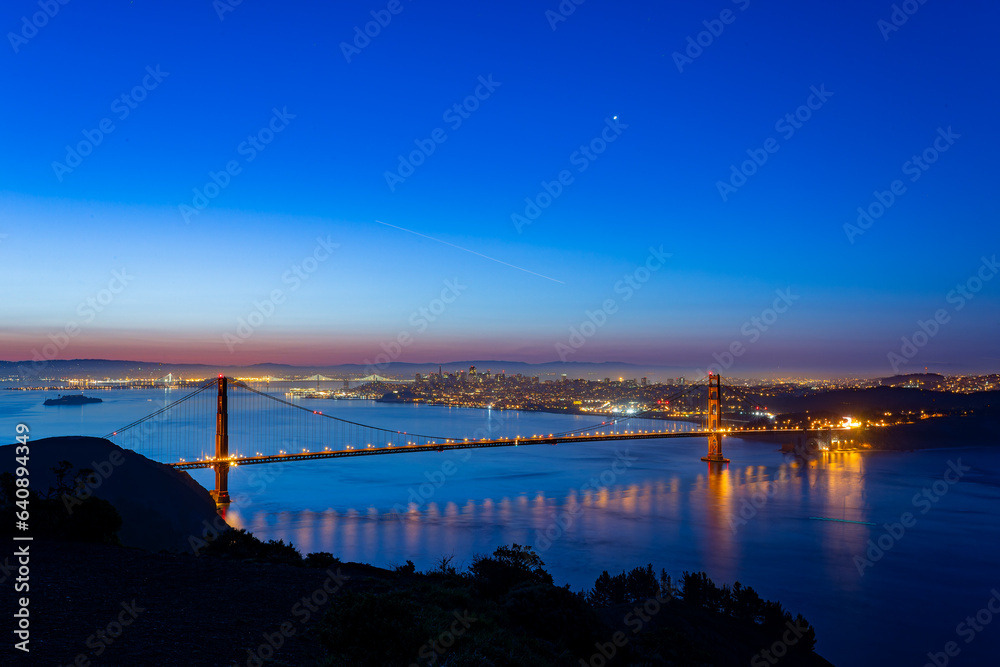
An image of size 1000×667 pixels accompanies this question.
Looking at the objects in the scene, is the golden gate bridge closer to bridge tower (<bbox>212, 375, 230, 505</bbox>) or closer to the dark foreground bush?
bridge tower (<bbox>212, 375, 230, 505</bbox>)

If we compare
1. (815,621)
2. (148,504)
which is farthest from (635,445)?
(148,504)

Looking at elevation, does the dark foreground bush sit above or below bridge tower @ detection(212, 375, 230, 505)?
above

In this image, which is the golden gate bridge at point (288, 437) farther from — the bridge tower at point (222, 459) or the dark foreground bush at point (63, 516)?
the dark foreground bush at point (63, 516)

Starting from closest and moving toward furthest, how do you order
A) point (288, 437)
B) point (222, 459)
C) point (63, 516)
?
point (63, 516) < point (222, 459) < point (288, 437)

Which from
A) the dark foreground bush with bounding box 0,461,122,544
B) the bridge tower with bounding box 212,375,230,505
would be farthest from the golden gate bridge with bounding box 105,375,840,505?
the dark foreground bush with bounding box 0,461,122,544

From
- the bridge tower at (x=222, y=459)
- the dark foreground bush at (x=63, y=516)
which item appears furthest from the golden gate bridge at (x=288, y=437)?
the dark foreground bush at (x=63, y=516)

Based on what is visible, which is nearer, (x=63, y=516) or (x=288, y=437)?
(x=63, y=516)

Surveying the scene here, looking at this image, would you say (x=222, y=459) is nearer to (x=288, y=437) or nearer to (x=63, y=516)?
(x=63, y=516)

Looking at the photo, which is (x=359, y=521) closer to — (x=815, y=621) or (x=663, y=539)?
(x=663, y=539)

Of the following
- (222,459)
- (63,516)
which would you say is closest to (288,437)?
(222,459)

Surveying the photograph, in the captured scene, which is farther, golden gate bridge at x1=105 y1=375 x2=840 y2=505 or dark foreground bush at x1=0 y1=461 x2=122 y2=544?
golden gate bridge at x1=105 y1=375 x2=840 y2=505
